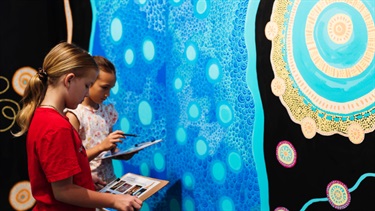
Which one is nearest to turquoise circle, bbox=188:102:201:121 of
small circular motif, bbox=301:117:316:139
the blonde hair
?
small circular motif, bbox=301:117:316:139

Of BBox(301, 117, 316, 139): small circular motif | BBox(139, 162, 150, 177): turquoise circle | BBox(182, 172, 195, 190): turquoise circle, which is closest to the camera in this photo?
BBox(301, 117, 316, 139): small circular motif

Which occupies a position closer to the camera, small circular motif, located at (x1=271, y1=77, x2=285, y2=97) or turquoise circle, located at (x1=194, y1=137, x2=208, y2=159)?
small circular motif, located at (x1=271, y1=77, x2=285, y2=97)

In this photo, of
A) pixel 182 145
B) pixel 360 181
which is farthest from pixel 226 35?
pixel 360 181

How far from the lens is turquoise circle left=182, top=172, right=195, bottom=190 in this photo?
6.51 ft

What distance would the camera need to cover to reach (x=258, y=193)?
1670mm

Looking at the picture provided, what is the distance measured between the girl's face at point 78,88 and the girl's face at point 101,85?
0.47 meters

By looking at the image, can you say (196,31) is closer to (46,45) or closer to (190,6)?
(190,6)

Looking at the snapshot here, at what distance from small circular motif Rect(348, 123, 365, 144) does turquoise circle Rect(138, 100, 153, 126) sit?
1130 millimetres

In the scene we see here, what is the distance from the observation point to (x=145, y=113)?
→ 2.22 metres

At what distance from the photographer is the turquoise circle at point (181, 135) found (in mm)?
2008

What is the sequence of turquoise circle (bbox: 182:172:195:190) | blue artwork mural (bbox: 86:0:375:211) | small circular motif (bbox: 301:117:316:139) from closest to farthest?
blue artwork mural (bbox: 86:0:375:211) → small circular motif (bbox: 301:117:316:139) → turquoise circle (bbox: 182:172:195:190)

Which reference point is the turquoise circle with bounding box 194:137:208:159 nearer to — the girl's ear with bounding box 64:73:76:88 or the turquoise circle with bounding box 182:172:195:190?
the turquoise circle with bounding box 182:172:195:190

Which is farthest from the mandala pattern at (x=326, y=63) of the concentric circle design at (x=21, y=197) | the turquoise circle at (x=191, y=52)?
the concentric circle design at (x=21, y=197)

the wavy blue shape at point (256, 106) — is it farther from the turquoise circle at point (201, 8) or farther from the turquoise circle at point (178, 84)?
the turquoise circle at point (178, 84)
